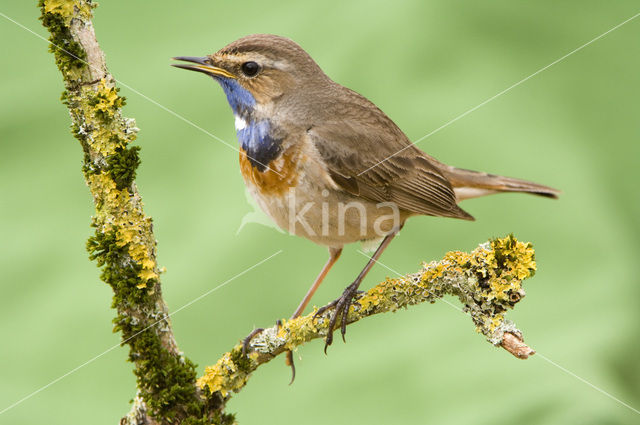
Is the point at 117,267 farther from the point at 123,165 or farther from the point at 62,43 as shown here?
the point at 62,43

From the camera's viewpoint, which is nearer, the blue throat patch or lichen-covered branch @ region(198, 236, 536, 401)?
lichen-covered branch @ region(198, 236, 536, 401)

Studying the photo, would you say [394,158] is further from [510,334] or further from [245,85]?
[510,334]

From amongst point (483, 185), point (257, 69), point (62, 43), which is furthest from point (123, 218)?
point (483, 185)

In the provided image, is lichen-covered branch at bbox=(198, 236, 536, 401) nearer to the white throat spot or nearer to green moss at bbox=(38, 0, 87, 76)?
the white throat spot

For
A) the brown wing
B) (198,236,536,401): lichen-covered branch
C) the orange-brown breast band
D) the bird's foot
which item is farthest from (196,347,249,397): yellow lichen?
the brown wing

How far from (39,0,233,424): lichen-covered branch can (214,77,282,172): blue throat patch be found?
1.50 ft

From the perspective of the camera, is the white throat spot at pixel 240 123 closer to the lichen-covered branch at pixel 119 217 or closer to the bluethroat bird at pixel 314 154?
the bluethroat bird at pixel 314 154

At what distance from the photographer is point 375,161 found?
6.85ft

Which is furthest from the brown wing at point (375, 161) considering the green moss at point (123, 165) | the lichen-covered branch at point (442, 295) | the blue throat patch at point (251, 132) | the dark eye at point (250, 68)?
the green moss at point (123, 165)

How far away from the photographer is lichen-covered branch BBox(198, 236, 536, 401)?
1.59 meters

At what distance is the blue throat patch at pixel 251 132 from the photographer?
193 cm

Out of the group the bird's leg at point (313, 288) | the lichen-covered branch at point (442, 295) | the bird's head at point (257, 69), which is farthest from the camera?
the bird's leg at point (313, 288)

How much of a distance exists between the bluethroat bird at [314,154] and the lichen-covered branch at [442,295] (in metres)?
0.10

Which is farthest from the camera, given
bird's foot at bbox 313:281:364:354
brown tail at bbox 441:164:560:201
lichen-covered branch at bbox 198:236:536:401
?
brown tail at bbox 441:164:560:201
